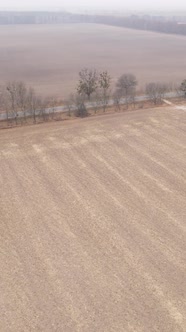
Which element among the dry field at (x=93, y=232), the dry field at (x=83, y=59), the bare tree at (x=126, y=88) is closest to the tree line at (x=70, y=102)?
the bare tree at (x=126, y=88)

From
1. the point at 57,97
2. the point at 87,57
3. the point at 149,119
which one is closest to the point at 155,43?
the point at 87,57

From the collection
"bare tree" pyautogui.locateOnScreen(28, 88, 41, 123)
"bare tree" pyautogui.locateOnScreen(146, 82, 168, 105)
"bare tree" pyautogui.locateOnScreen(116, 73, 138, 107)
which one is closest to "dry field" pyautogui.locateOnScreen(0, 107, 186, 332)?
"bare tree" pyautogui.locateOnScreen(28, 88, 41, 123)

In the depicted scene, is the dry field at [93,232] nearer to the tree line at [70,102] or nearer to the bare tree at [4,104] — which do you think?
the tree line at [70,102]

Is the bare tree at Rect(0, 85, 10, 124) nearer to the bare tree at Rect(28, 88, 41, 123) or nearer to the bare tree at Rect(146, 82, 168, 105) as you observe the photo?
the bare tree at Rect(28, 88, 41, 123)

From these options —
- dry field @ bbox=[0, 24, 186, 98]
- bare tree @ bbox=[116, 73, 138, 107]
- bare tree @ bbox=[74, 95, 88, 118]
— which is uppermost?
dry field @ bbox=[0, 24, 186, 98]

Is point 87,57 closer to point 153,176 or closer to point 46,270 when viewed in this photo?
point 153,176

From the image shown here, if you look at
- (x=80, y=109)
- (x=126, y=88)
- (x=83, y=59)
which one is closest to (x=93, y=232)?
(x=80, y=109)
